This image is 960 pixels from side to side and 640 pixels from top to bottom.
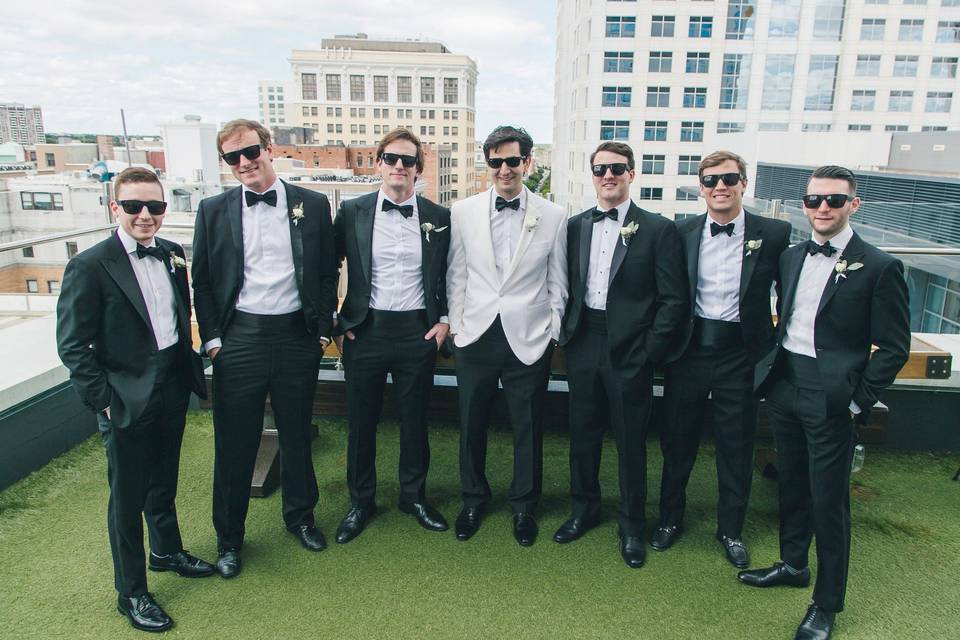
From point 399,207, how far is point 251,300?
2.72 ft

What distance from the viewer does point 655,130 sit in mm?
50344

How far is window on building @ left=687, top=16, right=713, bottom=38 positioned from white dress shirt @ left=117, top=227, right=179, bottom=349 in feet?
173

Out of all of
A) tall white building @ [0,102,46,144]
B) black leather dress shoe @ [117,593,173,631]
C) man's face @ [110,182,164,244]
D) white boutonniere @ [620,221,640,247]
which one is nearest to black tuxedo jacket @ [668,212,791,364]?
white boutonniere @ [620,221,640,247]

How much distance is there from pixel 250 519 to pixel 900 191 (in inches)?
913

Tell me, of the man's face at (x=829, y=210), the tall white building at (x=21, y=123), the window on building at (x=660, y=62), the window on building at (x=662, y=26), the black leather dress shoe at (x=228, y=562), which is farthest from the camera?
the tall white building at (x=21, y=123)

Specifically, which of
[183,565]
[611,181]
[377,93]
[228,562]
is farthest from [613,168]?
[377,93]

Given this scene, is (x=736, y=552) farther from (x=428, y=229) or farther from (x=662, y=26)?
(x=662, y=26)

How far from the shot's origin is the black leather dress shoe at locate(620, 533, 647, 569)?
3188 mm

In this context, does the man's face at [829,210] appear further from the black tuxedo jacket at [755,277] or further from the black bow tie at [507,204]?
the black bow tie at [507,204]

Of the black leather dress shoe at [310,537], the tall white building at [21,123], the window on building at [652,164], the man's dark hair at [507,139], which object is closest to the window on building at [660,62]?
the window on building at [652,164]

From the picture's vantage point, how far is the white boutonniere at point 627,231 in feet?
10.2

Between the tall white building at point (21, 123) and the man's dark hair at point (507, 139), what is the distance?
118762 millimetres

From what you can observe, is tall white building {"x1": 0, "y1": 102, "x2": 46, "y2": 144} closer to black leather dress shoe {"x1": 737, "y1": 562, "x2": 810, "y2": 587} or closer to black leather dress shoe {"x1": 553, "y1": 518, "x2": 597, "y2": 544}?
black leather dress shoe {"x1": 553, "y1": 518, "x2": 597, "y2": 544}

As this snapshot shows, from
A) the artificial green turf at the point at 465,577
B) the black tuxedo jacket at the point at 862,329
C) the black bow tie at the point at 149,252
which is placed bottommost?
the artificial green turf at the point at 465,577
